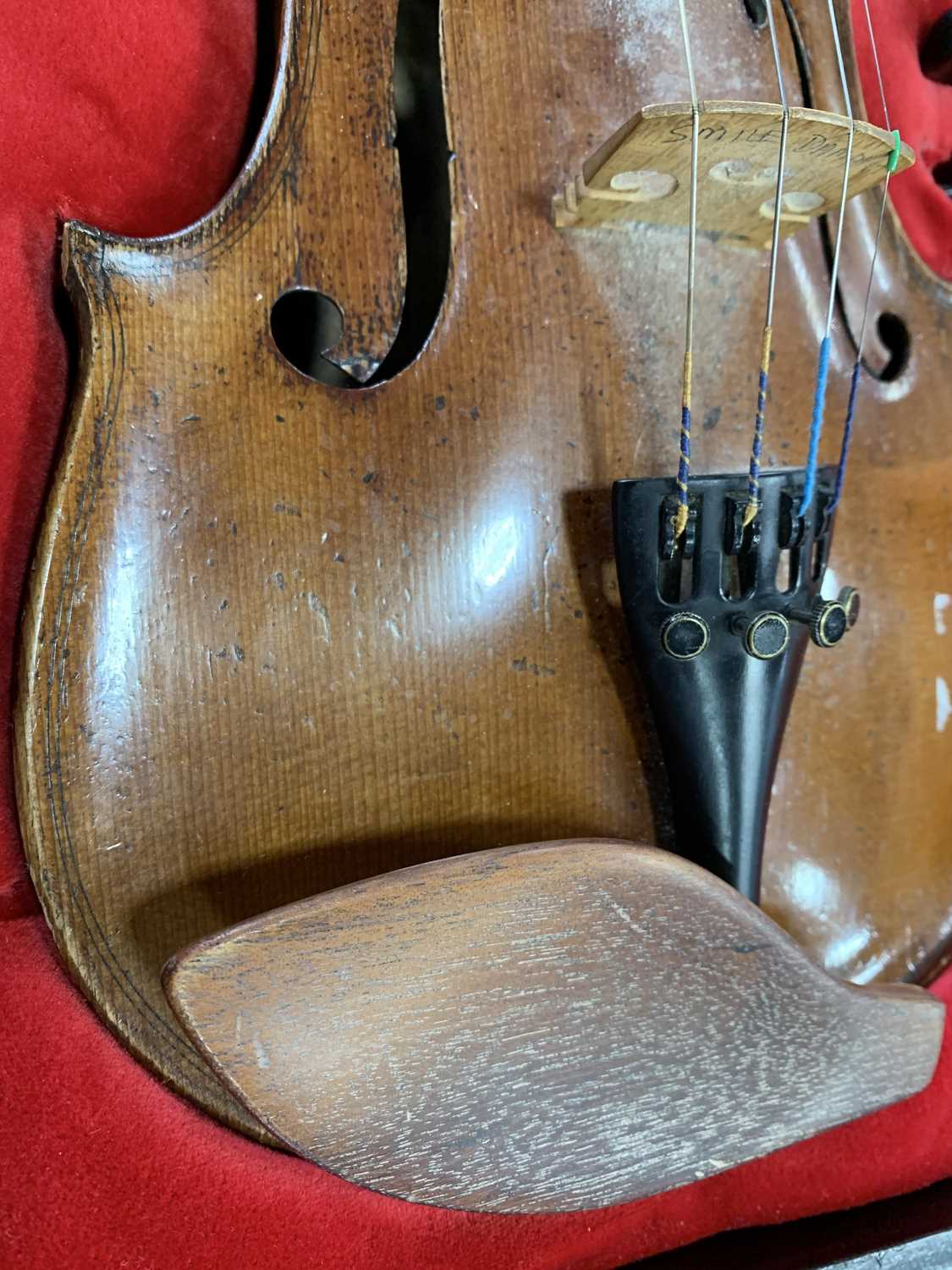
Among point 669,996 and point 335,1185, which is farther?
point 335,1185

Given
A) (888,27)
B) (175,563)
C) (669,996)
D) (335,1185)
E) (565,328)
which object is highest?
(888,27)

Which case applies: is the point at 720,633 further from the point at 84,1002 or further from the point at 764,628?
the point at 84,1002

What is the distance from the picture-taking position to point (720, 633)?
54 cm

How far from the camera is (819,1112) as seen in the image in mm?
558

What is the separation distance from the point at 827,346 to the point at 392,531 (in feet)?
0.93

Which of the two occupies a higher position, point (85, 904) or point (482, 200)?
point (482, 200)

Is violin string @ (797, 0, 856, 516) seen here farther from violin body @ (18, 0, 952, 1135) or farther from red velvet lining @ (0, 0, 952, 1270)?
red velvet lining @ (0, 0, 952, 1270)

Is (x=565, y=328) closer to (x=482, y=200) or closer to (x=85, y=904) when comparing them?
(x=482, y=200)

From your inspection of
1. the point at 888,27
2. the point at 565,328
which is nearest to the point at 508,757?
the point at 565,328

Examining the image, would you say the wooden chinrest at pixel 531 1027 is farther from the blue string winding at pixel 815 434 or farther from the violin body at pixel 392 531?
the blue string winding at pixel 815 434

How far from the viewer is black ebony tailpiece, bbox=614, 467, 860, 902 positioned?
0.52m

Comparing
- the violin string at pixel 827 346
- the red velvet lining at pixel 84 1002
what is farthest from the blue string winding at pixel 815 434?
the red velvet lining at pixel 84 1002

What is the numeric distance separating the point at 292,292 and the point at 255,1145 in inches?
19.2

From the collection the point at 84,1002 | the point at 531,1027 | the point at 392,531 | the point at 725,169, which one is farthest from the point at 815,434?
the point at 84,1002
